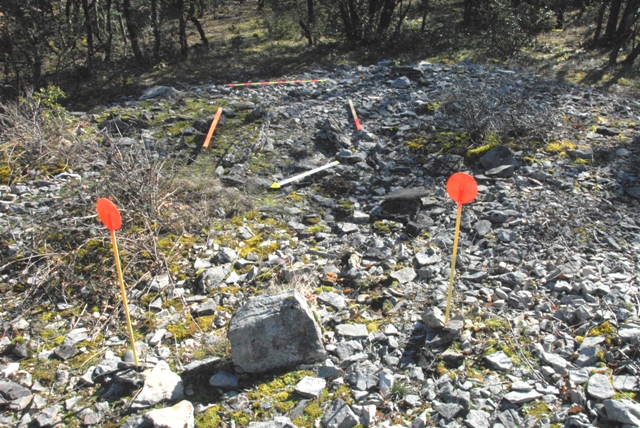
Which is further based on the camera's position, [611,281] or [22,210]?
[22,210]

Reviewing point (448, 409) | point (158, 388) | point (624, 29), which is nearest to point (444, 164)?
point (448, 409)

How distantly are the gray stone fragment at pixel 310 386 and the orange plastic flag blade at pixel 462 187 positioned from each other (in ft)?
4.90

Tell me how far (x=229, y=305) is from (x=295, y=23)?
→ 11540 millimetres

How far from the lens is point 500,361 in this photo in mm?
3125

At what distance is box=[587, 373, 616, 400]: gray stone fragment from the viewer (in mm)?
2766

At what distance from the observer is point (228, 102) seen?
27.1 ft

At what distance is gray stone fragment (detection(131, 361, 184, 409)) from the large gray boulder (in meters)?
0.37

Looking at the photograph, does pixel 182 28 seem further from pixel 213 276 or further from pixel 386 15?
pixel 213 276

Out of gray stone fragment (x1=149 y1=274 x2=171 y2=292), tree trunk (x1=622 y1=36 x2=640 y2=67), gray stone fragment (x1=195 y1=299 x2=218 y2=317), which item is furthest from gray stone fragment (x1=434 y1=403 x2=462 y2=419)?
tree trunk (x1=622 y1=36 x2=640 y2=67)

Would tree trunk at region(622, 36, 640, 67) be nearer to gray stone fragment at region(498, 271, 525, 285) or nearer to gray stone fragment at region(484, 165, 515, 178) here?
gray stone fragment at region(484, 165, 515, 178)

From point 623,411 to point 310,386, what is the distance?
5.49 ft

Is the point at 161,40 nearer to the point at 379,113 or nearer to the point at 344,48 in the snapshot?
the point at 344,48

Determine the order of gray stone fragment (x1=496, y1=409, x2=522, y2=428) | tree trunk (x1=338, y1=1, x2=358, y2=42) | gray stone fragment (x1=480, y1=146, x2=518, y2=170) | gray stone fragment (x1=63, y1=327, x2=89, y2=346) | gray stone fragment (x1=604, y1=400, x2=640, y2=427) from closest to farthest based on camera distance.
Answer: gray stone fragment (x1=604, y1=400, x2=640, y2=427) < gray stone fragment (x1=496, y1=409, x2=522, y2=428) < gray stone fragment (x1=63, y1=327, x2=89, y2=346) < gray stone fragment (x1=480, y1=146, x2=518, y2=170) < tree trunk (x1=338, y1=1, x2=358, y2=42)

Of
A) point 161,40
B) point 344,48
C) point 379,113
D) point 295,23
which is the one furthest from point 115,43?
point 379,113
